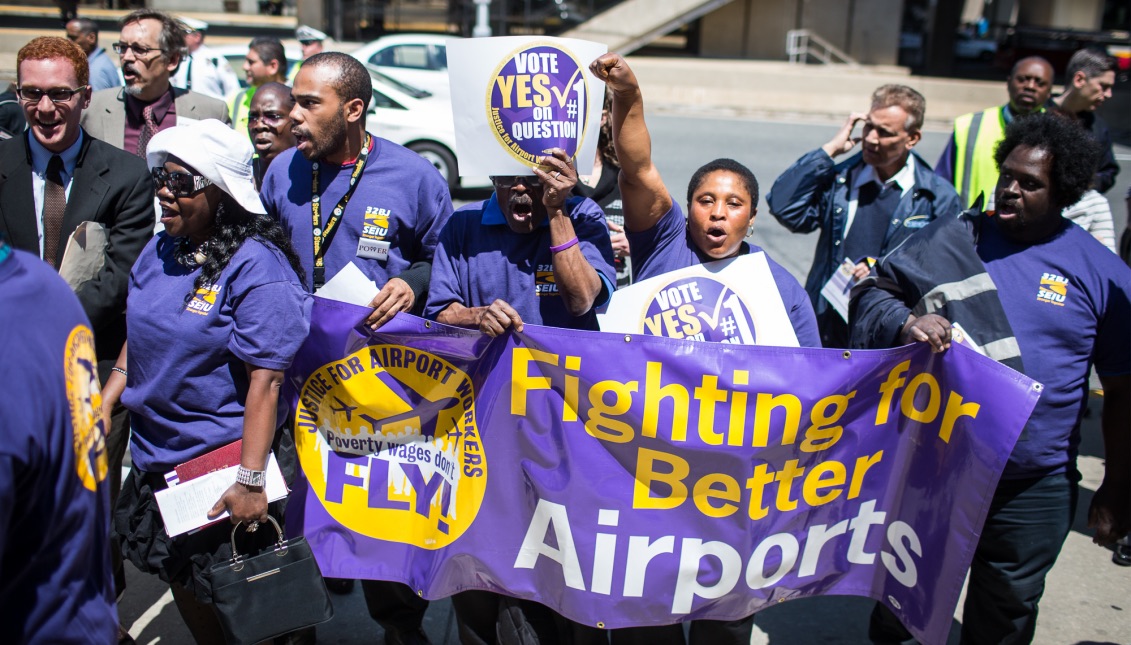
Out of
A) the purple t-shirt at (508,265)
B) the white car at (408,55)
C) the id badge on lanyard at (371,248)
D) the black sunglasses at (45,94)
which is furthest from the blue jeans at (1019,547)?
the white car at (408,55)

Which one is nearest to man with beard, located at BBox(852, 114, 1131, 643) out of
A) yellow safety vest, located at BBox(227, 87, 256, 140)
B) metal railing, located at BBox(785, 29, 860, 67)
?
yellow safety vest, located at BBox(227, 87, 256, 140)

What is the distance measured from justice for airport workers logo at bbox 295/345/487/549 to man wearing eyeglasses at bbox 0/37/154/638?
2.91 feet

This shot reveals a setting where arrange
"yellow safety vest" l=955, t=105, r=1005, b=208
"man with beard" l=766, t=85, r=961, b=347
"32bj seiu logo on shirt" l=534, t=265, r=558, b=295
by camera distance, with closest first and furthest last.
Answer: "32bj seiu logo on shirt" l=534, t=265, r=558, b=295 < "man with beard" l=766, t=85, r=961, b=347 < "yellow safety vest" l=955, t=105, r=1005, b=208

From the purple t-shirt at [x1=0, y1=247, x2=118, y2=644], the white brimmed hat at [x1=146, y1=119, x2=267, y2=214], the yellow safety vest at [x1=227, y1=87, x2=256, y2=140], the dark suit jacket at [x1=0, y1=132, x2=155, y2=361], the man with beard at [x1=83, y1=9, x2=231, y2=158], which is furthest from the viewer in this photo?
the yellow safety vest at [x1=227, y1=87, x2=256, y2=140]

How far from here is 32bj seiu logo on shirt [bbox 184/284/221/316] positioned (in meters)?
2.87

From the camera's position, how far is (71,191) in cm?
359

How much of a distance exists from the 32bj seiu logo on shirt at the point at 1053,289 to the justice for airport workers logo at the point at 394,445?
1.89 m

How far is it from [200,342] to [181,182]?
482 millimetres

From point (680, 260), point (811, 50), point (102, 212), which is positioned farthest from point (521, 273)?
point (811, 50)

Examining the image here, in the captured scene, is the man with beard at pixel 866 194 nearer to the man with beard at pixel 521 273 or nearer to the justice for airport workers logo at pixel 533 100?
the man with beard at pixel 521 273

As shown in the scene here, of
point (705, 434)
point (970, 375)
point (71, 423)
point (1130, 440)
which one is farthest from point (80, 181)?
point (1130, 440)

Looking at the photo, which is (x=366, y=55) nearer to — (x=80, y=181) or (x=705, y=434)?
(x=80, y=181)

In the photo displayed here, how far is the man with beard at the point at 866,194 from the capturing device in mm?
4168

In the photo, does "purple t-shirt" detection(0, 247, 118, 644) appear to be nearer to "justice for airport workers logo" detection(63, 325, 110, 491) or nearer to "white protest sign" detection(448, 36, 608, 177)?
"justice for airport workers logo" detection(63, 325, 110, 491)
